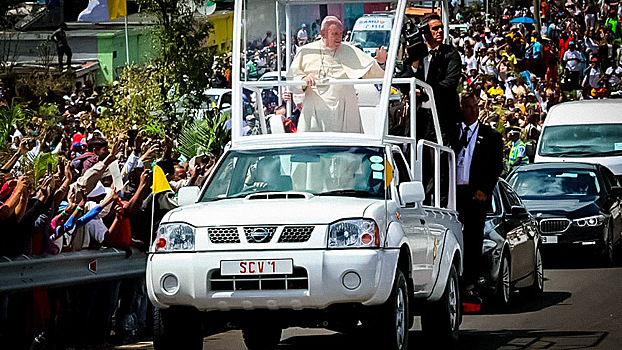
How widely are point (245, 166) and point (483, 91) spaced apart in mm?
24095

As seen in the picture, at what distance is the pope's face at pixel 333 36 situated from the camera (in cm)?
1320

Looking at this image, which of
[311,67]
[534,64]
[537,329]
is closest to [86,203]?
[311,67]

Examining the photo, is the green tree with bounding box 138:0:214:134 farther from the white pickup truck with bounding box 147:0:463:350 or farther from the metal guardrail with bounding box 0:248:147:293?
the white pickup truck with bounding box 147:0:463:350

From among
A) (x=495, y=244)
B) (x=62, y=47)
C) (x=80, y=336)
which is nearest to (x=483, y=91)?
(x=62, y=47)

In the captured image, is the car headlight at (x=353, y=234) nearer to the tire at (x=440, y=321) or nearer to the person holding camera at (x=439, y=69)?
the tire at (x=440, y=321)

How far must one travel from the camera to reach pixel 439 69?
13898 millimetres

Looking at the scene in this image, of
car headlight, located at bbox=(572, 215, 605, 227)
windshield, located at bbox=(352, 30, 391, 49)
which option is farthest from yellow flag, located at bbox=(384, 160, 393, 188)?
car headlight, located at bbox=(572, 215, 605, 227)

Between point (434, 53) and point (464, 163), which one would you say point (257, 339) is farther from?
point (434, 53)

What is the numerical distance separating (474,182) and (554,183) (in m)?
8.01

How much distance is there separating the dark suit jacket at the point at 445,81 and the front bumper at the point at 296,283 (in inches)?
154

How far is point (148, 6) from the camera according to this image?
2391cm

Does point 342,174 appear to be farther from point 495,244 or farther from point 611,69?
point 611,69

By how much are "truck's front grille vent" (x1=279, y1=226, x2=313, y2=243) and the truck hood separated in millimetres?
46

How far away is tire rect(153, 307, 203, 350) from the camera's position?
33.6 ft
